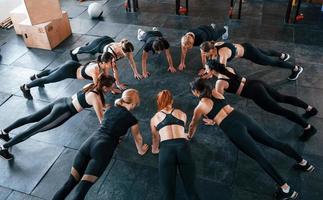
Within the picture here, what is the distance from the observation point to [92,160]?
3100 mm

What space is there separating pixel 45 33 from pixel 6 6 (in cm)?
227

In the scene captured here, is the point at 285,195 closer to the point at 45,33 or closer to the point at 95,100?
the point at 95,100

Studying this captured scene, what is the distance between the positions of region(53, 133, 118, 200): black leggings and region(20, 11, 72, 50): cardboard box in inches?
128

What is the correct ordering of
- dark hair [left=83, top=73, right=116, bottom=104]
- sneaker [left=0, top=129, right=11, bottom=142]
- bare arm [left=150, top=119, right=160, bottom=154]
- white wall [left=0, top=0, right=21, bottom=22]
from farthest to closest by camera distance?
white wall [left=0, top=0, right=21, bottom=22] < sneaker [left=0, top=129, right=11, bottom=142] < dark hair [left=83, top=73, right=116, bottom=104] < bare arm [left=150, top=119, right=160, bottom=154]

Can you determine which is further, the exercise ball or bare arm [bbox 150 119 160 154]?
the exercise ball

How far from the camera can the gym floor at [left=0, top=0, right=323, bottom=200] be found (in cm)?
346

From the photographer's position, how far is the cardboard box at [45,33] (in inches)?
225

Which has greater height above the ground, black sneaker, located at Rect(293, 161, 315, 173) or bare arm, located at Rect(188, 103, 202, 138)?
bare arm, located at Rect(188, 103, 202, 138)

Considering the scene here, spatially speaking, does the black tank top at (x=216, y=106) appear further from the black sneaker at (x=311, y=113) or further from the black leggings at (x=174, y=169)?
the black sneaker at (x=311, y=113)

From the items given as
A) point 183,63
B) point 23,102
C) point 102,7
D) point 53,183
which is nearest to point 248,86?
point 183,63

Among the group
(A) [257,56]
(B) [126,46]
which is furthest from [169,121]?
(A) [257,56]

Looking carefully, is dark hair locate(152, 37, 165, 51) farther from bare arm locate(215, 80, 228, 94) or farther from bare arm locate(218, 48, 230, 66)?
bare arm locate(215, 80, 228, 94)

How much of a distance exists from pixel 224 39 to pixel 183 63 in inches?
46.6

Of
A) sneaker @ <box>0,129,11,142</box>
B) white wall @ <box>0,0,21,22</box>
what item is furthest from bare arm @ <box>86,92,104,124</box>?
white wall @ <box>0,0,21,22</box>
